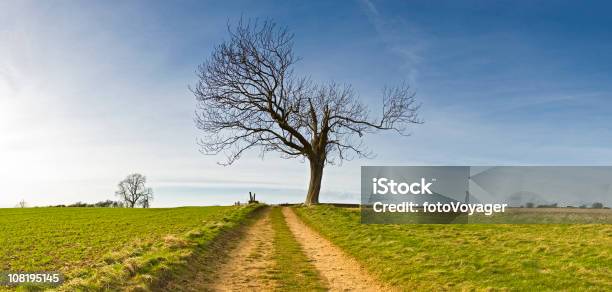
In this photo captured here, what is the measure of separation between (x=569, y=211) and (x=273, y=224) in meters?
19.6

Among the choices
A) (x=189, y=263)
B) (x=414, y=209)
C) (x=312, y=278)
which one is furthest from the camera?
(x=414, y=209)

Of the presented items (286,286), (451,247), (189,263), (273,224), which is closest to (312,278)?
(286,286)

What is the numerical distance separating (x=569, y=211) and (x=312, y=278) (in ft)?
80.2

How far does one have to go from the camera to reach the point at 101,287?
380 inches

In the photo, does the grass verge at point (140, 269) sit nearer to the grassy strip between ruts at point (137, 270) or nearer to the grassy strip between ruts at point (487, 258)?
the grassy strip between ruts at point (137, 270)

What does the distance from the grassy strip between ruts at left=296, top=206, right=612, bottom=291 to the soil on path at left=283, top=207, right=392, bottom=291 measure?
0.36 meters

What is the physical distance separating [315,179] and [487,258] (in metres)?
29.1

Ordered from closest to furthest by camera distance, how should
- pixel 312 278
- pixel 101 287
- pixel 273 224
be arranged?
pixel 101 287 < pixel 312 278 < pixel 273 224

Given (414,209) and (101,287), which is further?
(414,209)

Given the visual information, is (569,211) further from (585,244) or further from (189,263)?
(189,263)

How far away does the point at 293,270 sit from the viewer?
1266 centimetres

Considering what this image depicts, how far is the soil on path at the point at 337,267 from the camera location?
36.3 feet

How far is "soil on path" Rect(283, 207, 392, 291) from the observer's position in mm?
11070

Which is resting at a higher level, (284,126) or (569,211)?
(284,126)
